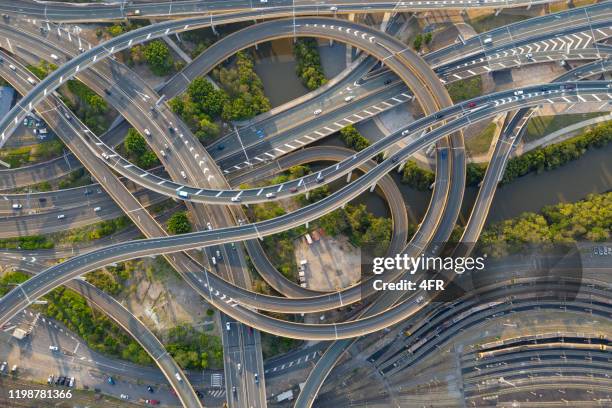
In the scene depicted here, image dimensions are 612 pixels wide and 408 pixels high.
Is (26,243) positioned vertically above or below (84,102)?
below

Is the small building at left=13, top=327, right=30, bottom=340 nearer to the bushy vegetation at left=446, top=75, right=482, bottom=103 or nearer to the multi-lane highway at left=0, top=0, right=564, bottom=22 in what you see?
the multi-lane highway at left=0, top=0, right=564, bottom=22

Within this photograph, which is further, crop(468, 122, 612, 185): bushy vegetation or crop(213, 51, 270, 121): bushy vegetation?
crop(213, 51, 270, 121): bushy vegetation

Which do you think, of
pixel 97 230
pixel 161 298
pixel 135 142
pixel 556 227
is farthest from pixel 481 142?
pixel 97 230

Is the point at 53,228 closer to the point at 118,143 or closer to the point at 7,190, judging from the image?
the point at 7,190

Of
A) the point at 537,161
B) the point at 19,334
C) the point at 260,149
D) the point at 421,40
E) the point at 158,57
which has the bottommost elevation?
the point at 19,334

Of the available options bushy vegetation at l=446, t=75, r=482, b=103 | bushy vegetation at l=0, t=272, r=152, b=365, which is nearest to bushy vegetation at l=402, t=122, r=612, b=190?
bushy vegetation at l=446, t=75, r=482, b=103

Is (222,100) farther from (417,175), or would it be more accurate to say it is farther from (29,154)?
(417,175)
